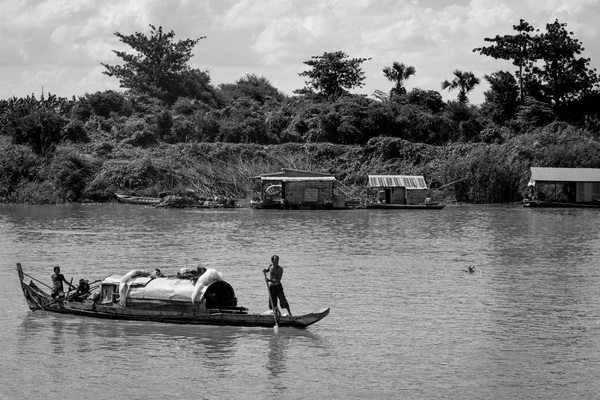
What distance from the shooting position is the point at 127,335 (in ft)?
70.5

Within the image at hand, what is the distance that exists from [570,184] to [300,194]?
1835cm

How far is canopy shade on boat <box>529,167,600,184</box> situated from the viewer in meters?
59.7

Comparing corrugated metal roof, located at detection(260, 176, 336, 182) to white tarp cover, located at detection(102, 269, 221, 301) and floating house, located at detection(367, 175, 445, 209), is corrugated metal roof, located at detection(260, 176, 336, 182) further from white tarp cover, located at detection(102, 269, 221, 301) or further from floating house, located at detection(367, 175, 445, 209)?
white tarp cover, located at detection(102, 269, 221, 301)

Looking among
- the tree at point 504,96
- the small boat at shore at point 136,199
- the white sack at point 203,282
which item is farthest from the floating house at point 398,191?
the white sack at point 203,282

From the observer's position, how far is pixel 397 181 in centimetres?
5903

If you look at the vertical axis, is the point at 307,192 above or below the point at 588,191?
below

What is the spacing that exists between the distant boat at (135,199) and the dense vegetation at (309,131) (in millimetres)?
1576

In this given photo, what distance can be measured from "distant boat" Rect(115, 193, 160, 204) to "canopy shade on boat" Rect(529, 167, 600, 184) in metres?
24.9

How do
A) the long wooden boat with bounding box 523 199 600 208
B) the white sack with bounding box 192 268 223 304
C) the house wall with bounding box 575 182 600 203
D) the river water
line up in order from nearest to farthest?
the river water → the white sack with bounding box 192 268 223 304 → the long wooden boat with bounding box 523 199 600 208 → the house wall with bounding box 575 182 600 203

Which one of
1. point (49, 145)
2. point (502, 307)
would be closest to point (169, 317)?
point (502, 307)

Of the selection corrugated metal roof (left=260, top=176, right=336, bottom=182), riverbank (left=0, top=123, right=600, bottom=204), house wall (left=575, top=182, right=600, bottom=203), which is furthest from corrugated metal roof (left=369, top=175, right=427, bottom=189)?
house wall (left=575, top=182, right=600, bottom=203)

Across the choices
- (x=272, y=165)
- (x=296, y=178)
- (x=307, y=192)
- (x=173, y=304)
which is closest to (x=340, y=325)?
(x=173, y=304)

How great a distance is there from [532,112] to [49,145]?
37.2 metres

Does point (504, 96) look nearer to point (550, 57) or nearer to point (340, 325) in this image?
point (550, 57)
